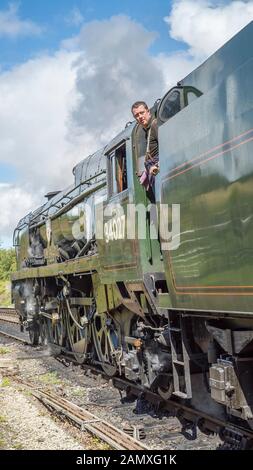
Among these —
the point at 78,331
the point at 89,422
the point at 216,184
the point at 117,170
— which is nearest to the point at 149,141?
the point at 117,170

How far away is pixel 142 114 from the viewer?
599cm

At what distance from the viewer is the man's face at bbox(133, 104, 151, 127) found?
5.98 m

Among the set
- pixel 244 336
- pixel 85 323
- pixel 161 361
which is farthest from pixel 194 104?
pixel 85 323

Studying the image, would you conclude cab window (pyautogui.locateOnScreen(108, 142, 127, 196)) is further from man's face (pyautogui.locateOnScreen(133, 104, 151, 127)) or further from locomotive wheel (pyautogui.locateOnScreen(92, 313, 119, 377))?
locomotive wheel (pyautogui.locateOnScreen(92, 313, 119, 377))

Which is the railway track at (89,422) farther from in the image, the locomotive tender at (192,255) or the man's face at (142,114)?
the man's face at (142,114)

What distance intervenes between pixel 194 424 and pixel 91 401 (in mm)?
2265

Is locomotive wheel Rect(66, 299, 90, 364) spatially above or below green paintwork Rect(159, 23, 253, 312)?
below

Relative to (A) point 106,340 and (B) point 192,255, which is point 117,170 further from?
(A) point 106,340

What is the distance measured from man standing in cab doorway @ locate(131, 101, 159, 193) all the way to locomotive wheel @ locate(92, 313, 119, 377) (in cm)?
292

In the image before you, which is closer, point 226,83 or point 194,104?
point 226,83

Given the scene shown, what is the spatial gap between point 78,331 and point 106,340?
2.07 metres

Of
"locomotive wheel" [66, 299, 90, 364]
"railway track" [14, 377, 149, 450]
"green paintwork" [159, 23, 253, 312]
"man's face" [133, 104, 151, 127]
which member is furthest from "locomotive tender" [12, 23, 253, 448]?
"locomotive wheel" [66, 299, 90, 364]
